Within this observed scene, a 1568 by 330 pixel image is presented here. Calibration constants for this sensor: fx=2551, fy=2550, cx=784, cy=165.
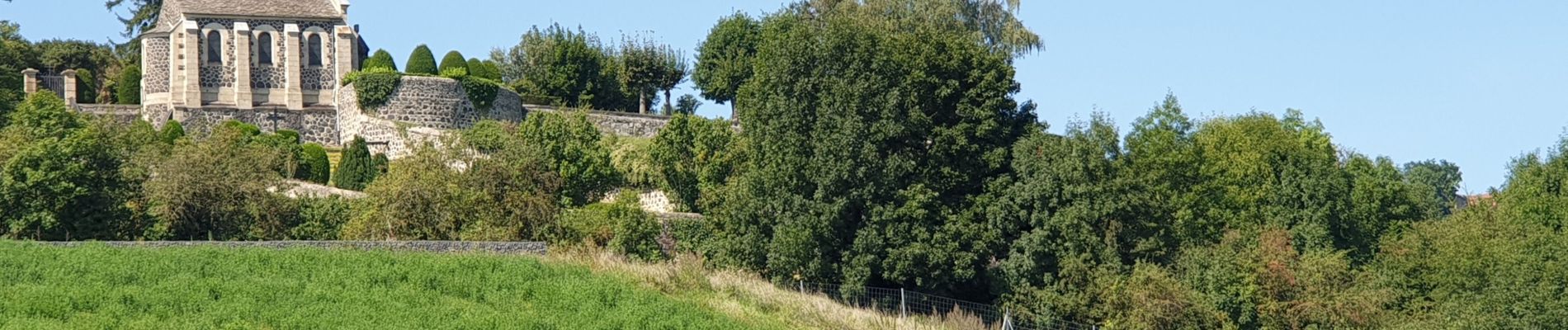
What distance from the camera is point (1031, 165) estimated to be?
45.3m

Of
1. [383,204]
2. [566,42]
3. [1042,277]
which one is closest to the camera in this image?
[1042,277]

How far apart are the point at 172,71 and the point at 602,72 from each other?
A: 12494mm

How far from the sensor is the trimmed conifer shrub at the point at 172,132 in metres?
54.8

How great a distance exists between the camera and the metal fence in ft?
141

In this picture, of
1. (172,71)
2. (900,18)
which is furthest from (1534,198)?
(172,71)

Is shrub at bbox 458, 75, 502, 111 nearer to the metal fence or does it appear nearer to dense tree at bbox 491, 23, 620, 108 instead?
dense tree at bbox 491, 23, 620, 108

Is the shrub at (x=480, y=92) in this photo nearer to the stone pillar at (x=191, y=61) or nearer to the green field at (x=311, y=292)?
the stone pillar at (x=191, y=61)

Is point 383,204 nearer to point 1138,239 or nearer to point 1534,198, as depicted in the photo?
point 1138,239

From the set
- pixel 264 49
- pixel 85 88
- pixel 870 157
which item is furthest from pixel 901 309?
pixel 85 88

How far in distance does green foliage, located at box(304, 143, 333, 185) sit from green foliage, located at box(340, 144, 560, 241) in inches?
302

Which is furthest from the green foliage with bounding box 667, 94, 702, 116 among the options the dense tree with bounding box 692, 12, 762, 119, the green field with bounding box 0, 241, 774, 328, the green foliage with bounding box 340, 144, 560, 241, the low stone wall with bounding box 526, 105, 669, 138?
the green field with bounding box 0, 241, 774, 328

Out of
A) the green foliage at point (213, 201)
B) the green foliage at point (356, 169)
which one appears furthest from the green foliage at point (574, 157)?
the green foliage at point (213, 201)

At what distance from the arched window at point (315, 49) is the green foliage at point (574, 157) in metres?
13.7

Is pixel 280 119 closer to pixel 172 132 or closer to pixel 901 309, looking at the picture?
pixel 172 132
